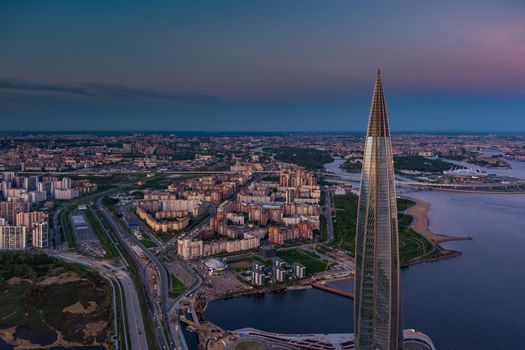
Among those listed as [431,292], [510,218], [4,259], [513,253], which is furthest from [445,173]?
[4,259]

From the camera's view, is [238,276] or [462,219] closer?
[238,276]

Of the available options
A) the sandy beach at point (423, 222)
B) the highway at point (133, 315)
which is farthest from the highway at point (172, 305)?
the sandy beach at point (423, 222)

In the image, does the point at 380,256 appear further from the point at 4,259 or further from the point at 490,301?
A: the point at 4,259

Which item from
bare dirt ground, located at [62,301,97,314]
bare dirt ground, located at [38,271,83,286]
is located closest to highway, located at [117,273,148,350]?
bare dirt ground, located at [62,301,97,314]

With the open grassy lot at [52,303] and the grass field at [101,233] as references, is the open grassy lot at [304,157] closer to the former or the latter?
the grass field at [101,233]

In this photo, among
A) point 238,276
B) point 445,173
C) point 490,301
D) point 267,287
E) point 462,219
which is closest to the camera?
point 490,301

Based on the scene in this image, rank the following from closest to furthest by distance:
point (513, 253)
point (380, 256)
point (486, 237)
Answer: point (380, 256)
point (513, 253)
point (486, 237)

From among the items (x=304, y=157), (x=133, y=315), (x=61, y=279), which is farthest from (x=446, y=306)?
(x=304, y=157)

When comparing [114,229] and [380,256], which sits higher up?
[380,256]
